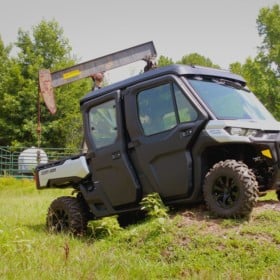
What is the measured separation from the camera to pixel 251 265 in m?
4.90

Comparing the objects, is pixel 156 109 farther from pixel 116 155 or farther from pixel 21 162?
pixel 21 162

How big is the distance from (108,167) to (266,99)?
35.2 metres

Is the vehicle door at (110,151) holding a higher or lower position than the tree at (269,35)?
lower

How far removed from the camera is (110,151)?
723 cm

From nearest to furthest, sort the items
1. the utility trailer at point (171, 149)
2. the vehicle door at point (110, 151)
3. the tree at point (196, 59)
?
1. the utility trailer at point (171, 149)
2. the vehicle door at point (110, 151)
3. the tree at point (196, 59)

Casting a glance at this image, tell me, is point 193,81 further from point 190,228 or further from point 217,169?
point 190,228

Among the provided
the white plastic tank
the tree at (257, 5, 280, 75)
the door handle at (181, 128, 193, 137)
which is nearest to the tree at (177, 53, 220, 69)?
the tree at (257, 5, 280, 75)

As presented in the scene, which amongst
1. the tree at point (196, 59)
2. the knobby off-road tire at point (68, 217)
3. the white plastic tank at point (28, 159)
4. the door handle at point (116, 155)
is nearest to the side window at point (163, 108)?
the door handle at point (116, 155)

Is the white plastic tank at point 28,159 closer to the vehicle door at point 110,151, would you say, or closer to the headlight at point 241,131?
the vehicle door at point 110,151

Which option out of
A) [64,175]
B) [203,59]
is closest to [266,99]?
[203,59]

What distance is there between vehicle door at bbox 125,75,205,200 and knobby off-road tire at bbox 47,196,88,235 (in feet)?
4.51

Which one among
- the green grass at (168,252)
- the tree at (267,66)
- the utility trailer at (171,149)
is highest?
the tree at (267,66)

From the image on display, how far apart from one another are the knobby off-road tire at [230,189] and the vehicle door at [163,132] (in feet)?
1.51

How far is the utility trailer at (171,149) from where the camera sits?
5.92 meters
